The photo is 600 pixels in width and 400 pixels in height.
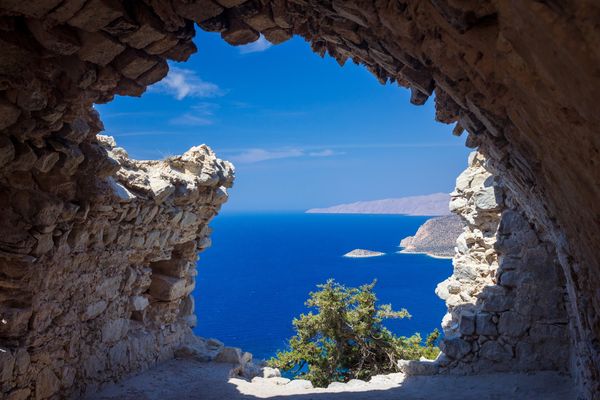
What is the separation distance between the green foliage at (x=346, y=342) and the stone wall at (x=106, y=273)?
581cm

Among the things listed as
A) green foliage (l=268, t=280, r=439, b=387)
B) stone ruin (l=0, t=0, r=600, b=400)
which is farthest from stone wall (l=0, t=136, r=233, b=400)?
green foliage (l=268, t=280, r=439, b=387)

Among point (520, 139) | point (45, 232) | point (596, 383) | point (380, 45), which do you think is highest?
point (380, 45)

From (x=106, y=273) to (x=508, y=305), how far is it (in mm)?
6722

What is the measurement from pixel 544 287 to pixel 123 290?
23.4 feet

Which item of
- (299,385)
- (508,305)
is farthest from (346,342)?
(508,305)

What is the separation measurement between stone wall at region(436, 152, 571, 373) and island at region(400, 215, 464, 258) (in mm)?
34672

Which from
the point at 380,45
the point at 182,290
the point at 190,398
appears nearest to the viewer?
the point at 380,45

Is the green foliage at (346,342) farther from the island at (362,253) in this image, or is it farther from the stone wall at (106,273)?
the island at (362,253)

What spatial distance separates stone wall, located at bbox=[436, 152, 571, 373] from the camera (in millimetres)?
7062

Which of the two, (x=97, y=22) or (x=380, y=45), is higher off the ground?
(x=380, y=45)

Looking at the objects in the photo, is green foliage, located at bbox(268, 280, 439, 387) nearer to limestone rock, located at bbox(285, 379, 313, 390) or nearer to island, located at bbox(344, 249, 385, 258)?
limestone rock, located at bbox(285, 379, 313, 390)

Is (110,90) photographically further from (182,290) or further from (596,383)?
(596,383)

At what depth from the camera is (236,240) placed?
90.9 m

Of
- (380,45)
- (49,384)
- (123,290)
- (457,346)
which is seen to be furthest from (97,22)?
(457,346)
